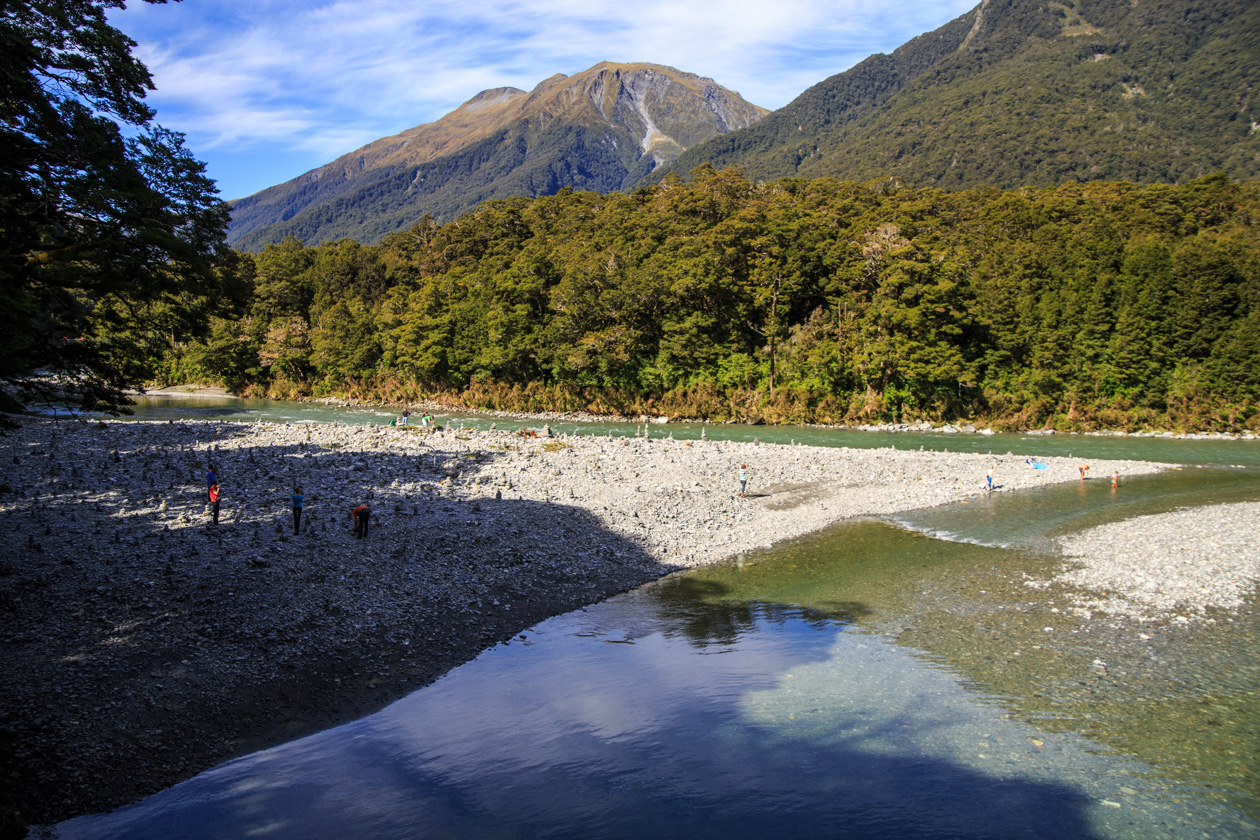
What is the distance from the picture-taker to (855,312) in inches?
1992

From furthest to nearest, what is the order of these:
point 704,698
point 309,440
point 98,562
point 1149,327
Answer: point 1149,327 → point 309,440 → point 98,562 → point 704,698

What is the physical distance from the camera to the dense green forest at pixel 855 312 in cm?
4478

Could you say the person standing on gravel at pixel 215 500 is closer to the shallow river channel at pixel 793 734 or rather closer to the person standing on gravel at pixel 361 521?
the person standing on gravel at pixel 361 521

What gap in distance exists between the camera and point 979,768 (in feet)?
31.2

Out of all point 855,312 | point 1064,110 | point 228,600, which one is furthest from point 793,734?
point 1064,110

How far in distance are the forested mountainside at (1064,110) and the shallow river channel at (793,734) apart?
65.3 meters

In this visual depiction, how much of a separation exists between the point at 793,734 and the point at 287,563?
11115 millimetres

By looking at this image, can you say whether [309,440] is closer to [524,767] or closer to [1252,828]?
[524,767]

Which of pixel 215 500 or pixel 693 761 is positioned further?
pixel 215 500

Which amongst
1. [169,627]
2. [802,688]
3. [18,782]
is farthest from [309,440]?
[802,688]

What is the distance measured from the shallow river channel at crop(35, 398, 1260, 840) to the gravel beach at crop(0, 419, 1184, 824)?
94 cm

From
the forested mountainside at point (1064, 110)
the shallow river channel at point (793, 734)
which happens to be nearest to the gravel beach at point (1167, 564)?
the shallow river channel at point (793, 734)

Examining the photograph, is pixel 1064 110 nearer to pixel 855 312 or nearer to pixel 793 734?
→ pixel 855 312

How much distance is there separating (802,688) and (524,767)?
201 inches
